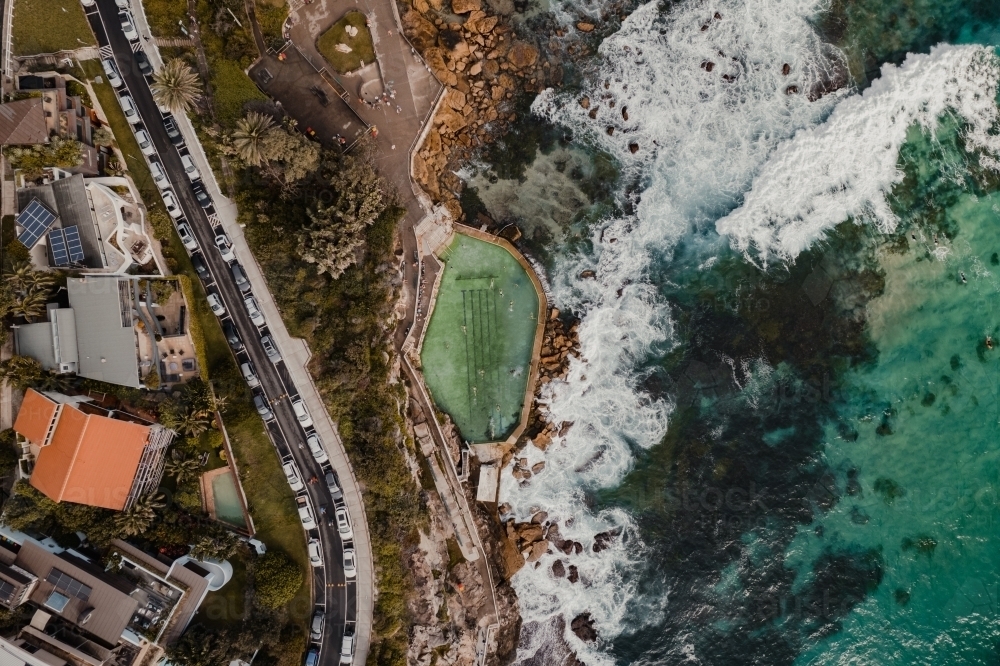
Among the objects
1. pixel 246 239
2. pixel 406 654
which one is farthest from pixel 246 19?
pixel 406 654

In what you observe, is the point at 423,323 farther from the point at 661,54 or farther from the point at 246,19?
the point at 661,54

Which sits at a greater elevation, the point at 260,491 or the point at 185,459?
the point at 185,459

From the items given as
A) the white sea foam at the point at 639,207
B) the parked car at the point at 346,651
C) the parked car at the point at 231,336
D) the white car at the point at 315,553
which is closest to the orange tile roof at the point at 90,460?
the parked car at the point at 231,336

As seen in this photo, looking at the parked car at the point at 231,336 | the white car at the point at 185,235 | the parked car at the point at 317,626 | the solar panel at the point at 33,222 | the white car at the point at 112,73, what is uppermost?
the white car at the point at 112,73

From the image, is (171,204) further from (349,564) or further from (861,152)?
(861,152)

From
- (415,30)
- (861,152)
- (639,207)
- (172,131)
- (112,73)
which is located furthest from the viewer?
(639,207)

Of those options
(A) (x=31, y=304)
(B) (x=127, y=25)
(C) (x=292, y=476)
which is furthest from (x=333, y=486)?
(B) (x=127, y=25)

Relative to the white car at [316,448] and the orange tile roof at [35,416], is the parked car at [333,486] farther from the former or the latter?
the orange tile roof at [35,416]
